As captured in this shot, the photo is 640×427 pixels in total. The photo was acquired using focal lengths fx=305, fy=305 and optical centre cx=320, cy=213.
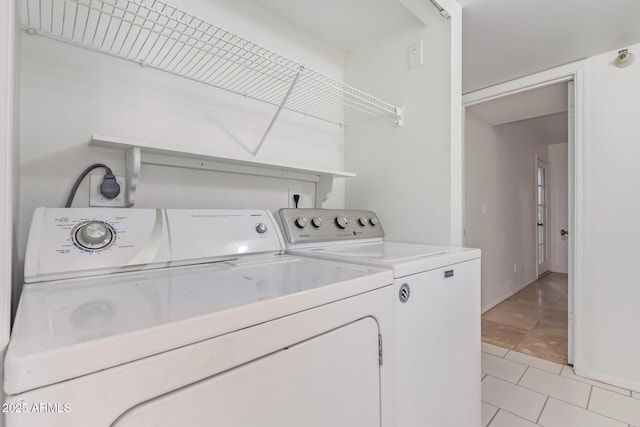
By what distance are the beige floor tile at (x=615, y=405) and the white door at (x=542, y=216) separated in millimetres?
3552

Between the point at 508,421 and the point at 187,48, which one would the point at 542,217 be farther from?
the point at 187,48

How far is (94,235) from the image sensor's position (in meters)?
0.88

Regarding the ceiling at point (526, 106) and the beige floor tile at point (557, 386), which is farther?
the ceiling at point (526, 106)

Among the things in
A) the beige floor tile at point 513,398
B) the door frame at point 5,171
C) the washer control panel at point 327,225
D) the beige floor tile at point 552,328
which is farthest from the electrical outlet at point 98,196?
the beige floor tile at point 552,328

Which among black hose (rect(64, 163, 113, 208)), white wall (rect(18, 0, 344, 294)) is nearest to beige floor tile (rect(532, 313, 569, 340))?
white wall (rect(18, 0, 344, 294))

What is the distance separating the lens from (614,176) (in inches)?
79.8

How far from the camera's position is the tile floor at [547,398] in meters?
1.66

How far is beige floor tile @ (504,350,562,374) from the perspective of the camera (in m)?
2.20

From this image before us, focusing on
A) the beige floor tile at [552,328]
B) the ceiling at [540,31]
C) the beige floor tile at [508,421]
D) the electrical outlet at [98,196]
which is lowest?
Answer: the beige floor tile at [508,421]

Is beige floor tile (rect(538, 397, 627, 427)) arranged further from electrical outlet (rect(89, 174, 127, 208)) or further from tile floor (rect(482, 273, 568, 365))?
electrical outlet (rect(89, 174, 127, 208))

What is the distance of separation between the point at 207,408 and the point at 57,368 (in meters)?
0.23

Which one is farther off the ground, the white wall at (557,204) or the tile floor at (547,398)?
the white wall at (557,204)

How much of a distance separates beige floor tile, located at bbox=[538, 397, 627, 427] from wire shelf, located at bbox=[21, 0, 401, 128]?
1.85 metres

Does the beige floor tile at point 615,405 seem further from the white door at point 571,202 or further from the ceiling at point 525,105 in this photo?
the ceiling at point 525,105
